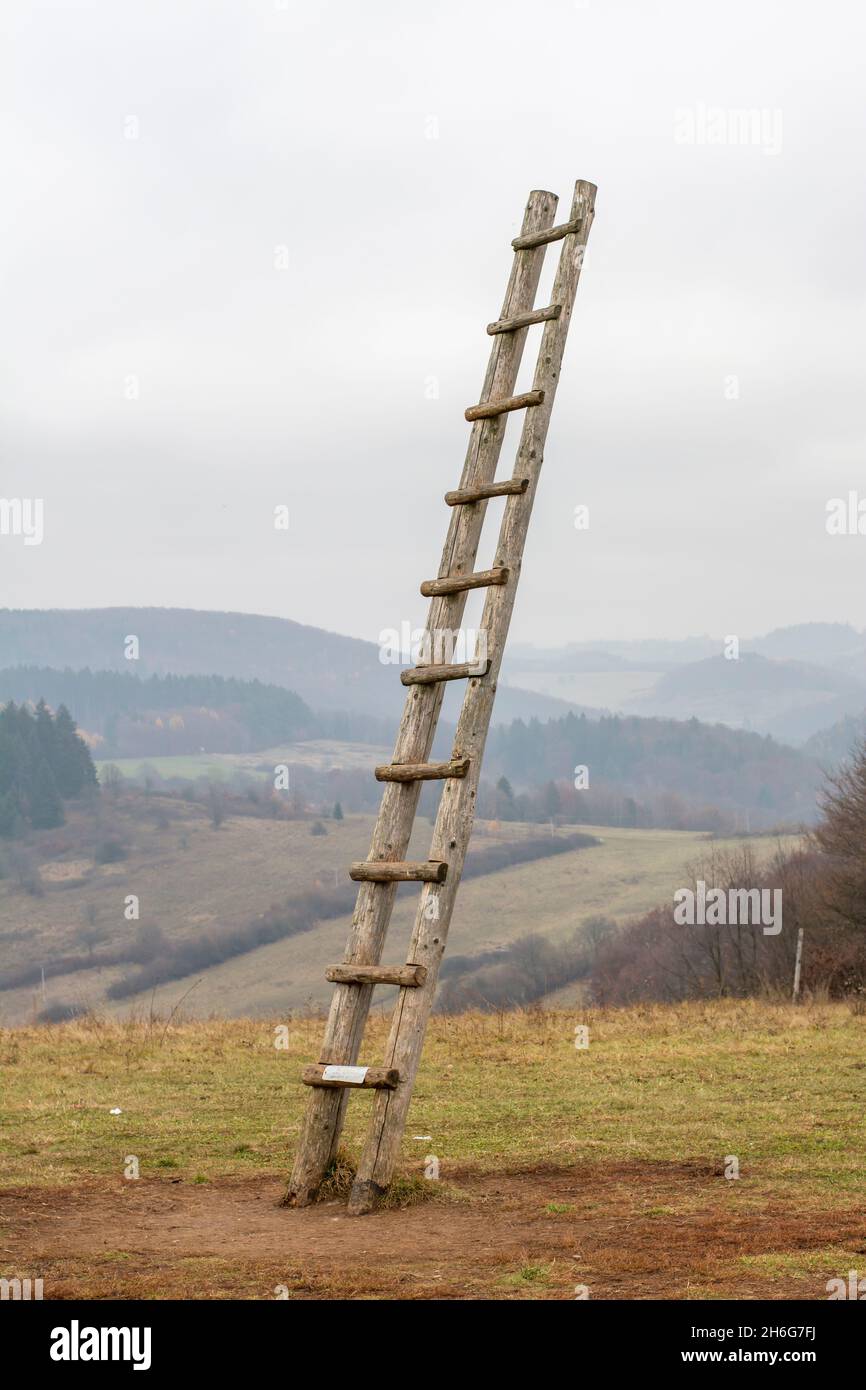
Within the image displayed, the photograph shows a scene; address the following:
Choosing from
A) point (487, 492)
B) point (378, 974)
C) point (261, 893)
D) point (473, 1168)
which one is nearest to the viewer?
point (378, 974)

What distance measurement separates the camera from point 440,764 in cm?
905

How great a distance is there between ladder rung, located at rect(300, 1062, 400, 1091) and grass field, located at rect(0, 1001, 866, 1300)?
78 cm

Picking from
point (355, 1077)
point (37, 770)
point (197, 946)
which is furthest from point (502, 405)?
point (37, 770)

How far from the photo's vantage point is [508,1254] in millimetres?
7230

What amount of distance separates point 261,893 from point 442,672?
4346 inches

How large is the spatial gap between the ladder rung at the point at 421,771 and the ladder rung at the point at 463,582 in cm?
127

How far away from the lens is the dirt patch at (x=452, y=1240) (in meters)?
6.53

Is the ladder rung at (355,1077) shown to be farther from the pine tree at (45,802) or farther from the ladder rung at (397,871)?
the pine tree at (45,802)

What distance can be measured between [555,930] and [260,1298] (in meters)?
92.6

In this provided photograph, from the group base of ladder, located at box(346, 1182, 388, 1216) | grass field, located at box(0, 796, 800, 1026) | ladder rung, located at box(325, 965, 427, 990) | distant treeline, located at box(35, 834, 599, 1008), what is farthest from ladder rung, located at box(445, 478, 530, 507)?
distant treeline, located at box(35, 834, 599, 1008)

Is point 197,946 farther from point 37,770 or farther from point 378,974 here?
point 378,974

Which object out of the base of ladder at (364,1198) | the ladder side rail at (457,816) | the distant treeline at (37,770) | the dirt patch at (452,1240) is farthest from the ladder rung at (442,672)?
the distant treeline at (37,770)

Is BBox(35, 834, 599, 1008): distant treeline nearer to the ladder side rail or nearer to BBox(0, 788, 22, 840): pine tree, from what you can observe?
BBox(0, 788, 22, 840): pine tree

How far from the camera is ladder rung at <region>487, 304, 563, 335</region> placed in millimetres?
10016
